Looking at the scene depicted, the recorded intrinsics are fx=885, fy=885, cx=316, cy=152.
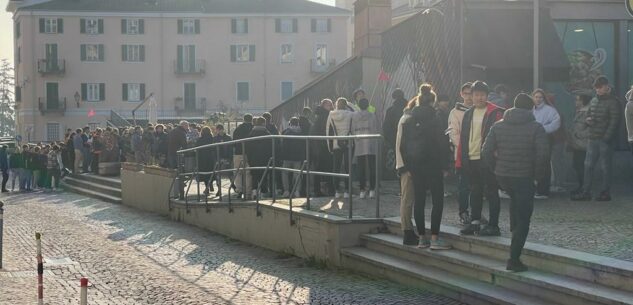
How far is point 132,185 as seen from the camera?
77.6 ft

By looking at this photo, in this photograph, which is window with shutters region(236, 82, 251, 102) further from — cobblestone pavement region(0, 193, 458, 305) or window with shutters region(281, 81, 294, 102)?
cobblestone pavement region(0, 193, 458, 305)

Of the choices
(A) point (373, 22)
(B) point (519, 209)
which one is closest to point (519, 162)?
(B) point (519, 209)

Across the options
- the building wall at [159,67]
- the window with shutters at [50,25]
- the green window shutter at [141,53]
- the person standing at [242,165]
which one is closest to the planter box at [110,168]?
the person standing at [242,165]

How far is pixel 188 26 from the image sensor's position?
73000mm

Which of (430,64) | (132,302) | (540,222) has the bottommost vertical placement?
(132,302)

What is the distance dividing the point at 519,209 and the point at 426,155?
1.60 m

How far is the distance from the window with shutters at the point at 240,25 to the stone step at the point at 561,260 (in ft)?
213

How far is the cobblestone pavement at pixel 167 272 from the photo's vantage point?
31.0 ft

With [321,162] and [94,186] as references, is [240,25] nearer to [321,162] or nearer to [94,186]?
[94,186]

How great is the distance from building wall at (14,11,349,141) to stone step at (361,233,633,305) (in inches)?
2479

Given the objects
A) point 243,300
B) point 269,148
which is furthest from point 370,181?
point 243,300

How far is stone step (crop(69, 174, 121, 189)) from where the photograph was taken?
27.8m

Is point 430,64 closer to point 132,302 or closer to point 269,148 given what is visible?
point 269,148

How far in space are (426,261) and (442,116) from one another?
3.08 metres
